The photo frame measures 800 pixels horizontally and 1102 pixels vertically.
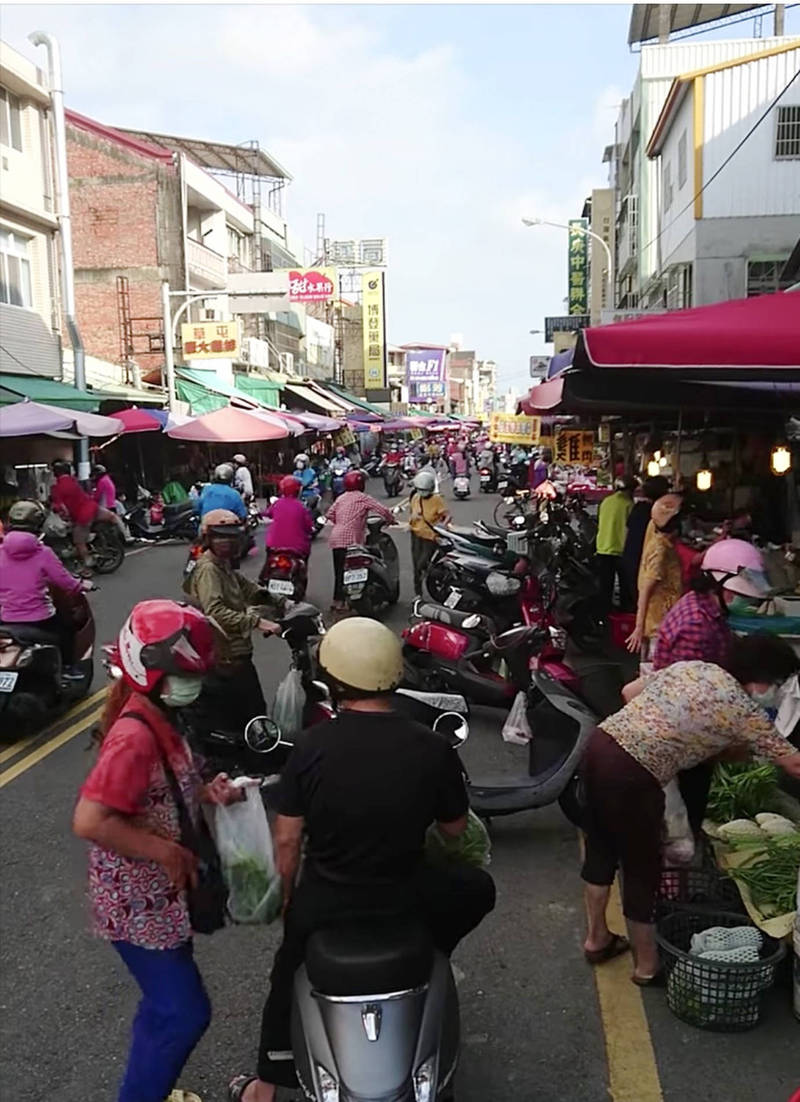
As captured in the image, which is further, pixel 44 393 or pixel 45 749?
pixel 44 393

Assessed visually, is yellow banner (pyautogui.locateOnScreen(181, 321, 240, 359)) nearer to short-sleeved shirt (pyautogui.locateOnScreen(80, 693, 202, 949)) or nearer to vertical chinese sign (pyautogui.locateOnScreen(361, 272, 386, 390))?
short-sleeved shirt (pyautogui.locateOnScreen(80, 693, 202, 949))

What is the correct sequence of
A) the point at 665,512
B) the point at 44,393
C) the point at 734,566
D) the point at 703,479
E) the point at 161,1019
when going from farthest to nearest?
the point at 44,393 < the point at 703,479 < the point at 665,512 < the point at 734,566 < the point at 161,1019

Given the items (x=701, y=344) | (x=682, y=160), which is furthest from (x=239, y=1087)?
(x=682, y=160)

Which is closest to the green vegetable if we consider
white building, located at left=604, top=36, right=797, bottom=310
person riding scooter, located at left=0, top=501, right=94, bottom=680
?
person riding scooter, located at left=0, top=501, right=94, bottom=680

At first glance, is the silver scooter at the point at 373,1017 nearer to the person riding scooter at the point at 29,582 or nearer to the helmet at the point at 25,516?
the person riding scooter at the point at 29,582

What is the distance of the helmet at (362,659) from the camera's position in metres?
2.52

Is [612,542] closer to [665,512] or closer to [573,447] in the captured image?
[665,512]

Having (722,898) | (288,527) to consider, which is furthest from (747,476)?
(722,898)

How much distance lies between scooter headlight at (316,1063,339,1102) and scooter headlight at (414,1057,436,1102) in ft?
0.62

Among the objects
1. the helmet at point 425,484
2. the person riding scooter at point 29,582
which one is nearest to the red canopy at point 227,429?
the helmet at point 425,484

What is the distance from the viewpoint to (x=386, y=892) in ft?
8.06

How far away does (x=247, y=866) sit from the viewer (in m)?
2.65

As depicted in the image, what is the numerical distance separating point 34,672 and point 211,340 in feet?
68.3

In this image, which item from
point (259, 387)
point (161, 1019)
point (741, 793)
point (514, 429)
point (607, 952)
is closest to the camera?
point (161, 1019)
